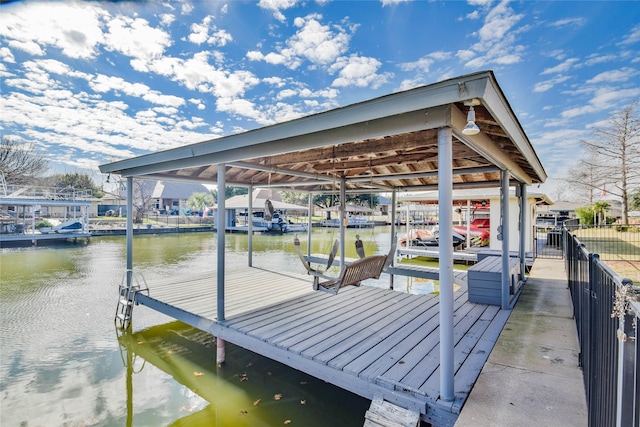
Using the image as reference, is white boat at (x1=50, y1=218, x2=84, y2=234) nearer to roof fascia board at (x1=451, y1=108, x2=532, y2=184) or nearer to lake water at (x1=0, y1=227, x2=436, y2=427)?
lake water at (x1=0, y1=227, x2=436, y2=427)

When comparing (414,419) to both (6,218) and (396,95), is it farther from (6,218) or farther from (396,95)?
(6,218)

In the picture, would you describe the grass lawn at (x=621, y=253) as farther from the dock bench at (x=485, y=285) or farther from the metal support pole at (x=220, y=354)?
the metal support pole at (x=220, y=354)

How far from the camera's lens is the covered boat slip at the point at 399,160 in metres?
2.59

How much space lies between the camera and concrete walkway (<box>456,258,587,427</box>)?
2.30 m

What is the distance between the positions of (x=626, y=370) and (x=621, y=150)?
95.7 feet

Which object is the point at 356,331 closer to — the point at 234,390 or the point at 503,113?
the point at 234,390

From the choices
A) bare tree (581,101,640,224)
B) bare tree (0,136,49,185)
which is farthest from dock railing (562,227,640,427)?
bare tree (0,136,49,185)

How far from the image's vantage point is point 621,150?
2216 cm

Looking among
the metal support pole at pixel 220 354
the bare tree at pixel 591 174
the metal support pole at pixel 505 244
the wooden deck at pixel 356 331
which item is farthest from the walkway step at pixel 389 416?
the bare tree at pixel 591 174

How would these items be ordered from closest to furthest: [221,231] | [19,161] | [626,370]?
[626,370]
[221,231]
[19,161]

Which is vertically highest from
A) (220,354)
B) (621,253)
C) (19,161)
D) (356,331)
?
(19,161)

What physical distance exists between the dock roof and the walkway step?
2.35 meters

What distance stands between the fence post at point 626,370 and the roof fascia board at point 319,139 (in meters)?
1.76

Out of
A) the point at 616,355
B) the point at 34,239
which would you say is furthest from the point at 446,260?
the point at 34,239
